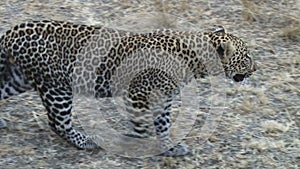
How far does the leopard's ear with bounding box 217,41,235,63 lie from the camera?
4.92 metres

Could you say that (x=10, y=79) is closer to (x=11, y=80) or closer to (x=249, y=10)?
(x=11, y=80)

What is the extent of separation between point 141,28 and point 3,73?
1.20 meters

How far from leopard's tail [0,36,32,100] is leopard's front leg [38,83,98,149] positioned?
0.72 feet

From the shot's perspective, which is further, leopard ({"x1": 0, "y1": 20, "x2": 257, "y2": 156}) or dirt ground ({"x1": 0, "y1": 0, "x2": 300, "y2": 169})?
dirt ground ({"x1": 0, "y1": 0, "x2": 300, "y2": 169})

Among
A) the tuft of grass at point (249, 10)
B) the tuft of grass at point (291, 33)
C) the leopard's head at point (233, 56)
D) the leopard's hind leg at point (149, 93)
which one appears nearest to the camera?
the leopard's hind leg at point (149, 93)

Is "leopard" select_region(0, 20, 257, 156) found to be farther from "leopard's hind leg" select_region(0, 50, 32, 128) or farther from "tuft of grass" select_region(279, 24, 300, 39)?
"tuft of grass" select_region(279, 24, 300, 39)

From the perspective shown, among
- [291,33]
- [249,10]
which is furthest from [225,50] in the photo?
[249,10]

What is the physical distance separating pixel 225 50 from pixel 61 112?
1.30 m

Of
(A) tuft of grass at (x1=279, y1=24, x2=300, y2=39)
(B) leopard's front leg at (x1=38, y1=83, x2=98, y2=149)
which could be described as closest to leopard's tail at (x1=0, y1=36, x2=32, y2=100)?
(B) leopard's front leg at (x1=38, y1=83, x2=98, y2=149)

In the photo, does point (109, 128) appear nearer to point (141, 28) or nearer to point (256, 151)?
point (141, 28)

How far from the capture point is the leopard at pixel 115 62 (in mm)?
4879

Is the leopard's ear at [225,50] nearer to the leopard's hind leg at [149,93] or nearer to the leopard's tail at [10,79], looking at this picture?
the leopard's hind leg at [149,93]

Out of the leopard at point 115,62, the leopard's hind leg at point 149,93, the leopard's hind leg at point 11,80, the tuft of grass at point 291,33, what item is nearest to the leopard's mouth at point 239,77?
the leopard at point 115,62

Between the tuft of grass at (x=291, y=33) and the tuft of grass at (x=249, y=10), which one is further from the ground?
the tuft of grass at (x=249, y=10)
